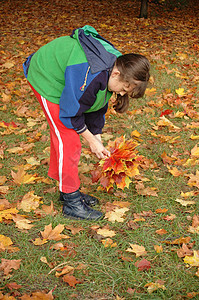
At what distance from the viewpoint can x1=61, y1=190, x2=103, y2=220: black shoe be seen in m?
2.37

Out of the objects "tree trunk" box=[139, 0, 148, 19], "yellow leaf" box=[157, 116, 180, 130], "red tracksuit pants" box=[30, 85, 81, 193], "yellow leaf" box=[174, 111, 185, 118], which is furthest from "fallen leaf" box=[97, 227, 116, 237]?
"tree trunk" box=[139, 0, 148, 19]

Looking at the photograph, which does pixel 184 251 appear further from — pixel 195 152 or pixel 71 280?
pixel 195 152

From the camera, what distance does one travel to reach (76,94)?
76.0 inches

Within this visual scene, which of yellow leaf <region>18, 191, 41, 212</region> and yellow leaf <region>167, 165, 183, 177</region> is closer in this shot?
yellow leaf <region>18, 191, 41, 212</region>

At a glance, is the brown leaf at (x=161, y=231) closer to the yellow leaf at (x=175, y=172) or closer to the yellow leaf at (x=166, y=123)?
the yellow leaf at (x=175, y=172)

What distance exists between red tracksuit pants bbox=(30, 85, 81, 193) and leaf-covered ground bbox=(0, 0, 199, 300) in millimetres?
302

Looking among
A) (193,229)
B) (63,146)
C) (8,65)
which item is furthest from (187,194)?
(8,65)

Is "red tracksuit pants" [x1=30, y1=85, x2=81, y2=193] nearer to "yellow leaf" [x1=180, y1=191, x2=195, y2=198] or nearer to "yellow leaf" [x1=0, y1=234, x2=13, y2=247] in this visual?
"yellow leaf" [x1=0, y1=234, x2=13, y2=247]

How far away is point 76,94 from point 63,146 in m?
0.41

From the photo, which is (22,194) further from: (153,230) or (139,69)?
(139,69)

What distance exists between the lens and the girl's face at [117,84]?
2.00 m

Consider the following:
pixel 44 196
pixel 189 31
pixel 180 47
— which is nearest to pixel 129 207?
pixel 44 196

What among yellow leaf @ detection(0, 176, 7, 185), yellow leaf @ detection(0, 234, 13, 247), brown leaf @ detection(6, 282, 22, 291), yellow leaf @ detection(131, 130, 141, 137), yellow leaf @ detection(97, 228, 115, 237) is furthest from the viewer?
yellow leaf @ detection(131, 130, 141, 137)

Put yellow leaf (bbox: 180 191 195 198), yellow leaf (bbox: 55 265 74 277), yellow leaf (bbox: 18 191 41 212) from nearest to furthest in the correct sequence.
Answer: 1. yellow leaf (bbox: 55 265 74 277)
2. yellow leaf (bbox: 18 191 41 212)
3. yellow leaf (bbox: 180 191 195 198)
